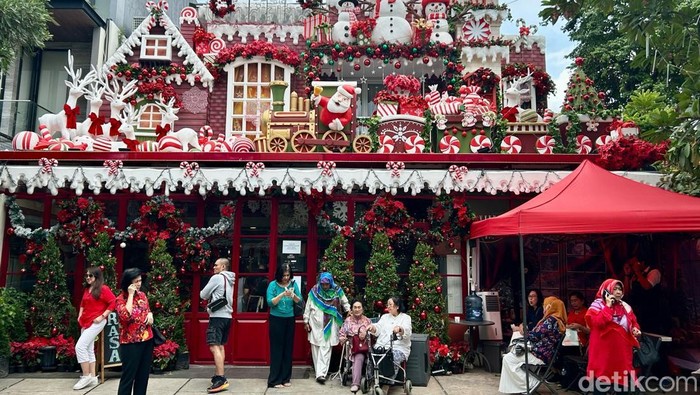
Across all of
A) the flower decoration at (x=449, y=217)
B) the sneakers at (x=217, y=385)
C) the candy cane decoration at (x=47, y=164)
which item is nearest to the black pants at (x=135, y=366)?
the sneakers at (x=217, y=385)

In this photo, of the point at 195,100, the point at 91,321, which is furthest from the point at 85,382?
the point at 195,100

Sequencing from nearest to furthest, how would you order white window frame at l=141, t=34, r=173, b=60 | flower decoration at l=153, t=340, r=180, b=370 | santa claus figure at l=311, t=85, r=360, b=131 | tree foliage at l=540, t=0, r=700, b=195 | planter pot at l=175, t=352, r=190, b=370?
tree foliage at l=540, t=0, r=700, b=195 < flower decoration at l=153, t=340, r=180, b=370 < planter pot at l=175, t=352, r=190, b=370 < santa claus figure at l=311, t=85, r=360, b=131 < white window frame at l=141, t=34, r=173, b=60

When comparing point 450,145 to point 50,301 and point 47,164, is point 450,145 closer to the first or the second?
point 47,164

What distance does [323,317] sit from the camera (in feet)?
26.5

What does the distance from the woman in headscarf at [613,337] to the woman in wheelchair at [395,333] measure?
2.44 metres

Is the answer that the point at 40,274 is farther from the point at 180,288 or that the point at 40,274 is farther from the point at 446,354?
the point at 446,354

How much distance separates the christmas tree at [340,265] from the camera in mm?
8609

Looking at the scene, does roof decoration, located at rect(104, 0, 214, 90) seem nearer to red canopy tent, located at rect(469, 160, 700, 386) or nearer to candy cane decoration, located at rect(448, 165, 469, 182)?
candy cane decoration, located at rect(448, 165, 469, 182)

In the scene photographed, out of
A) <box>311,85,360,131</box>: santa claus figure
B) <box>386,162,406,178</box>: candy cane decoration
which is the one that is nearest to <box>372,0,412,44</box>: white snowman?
<box>311,85,360,131</box>: santa claus figure

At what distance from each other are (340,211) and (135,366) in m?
4.69

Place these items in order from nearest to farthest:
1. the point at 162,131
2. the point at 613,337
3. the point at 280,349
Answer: the point at 613,337, the point at 280,349, the point at 162,131

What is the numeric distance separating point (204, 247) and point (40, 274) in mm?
2768

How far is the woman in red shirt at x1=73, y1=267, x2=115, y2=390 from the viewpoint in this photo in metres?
7.36

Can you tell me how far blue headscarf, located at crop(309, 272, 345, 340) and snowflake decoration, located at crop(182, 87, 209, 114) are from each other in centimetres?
611
